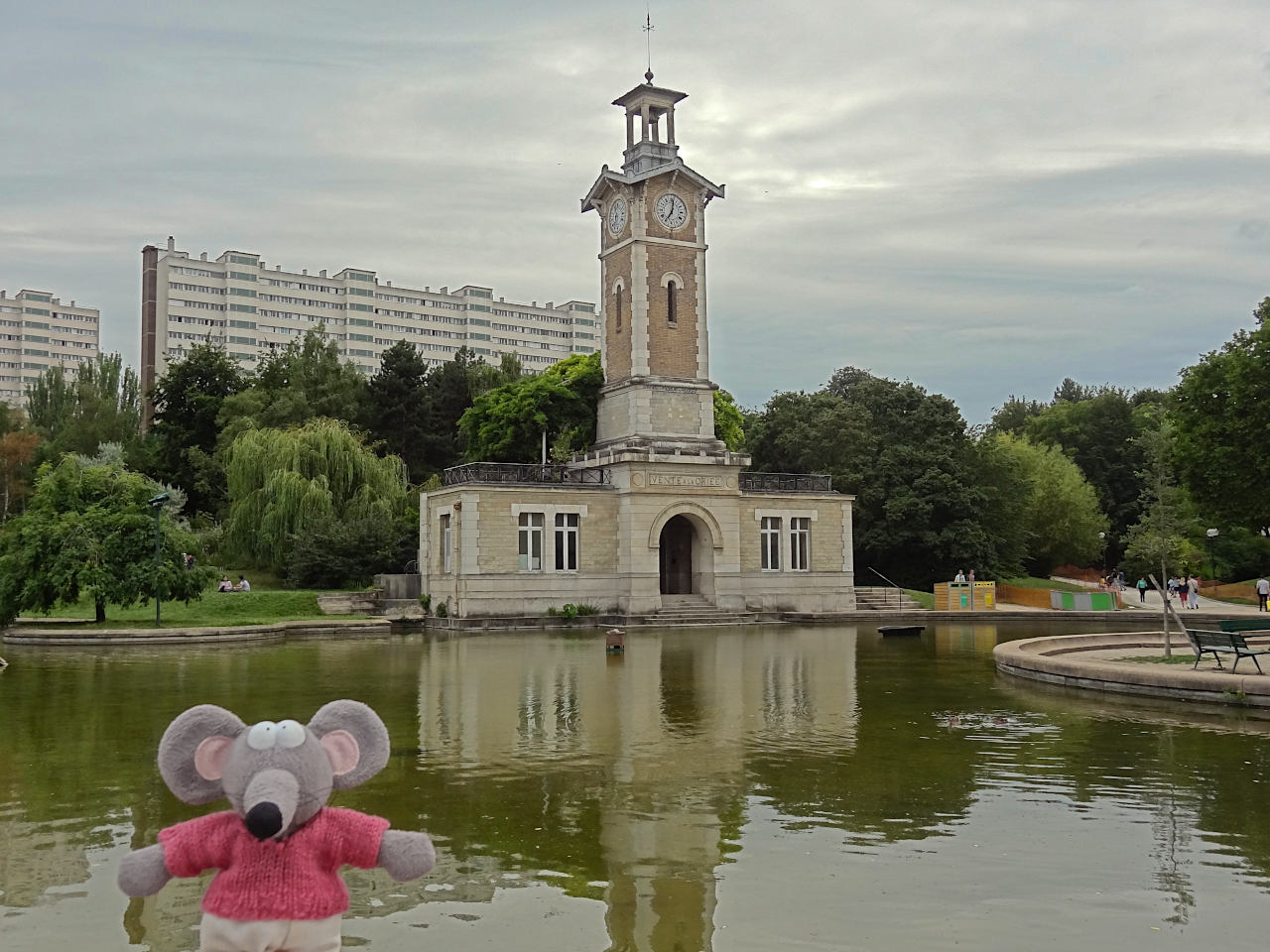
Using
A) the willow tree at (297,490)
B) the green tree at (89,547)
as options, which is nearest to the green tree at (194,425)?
the willow tree at (297,490)

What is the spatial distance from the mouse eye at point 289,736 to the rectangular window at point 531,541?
3296cm

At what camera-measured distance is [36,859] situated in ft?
25.5

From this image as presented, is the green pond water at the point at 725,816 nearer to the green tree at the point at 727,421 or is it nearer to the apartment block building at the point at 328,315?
the green tree at the point at 727,421

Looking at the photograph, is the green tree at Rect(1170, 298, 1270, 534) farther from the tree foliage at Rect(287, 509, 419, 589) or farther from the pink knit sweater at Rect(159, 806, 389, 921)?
the pink knit sweater at Rect(159, 806, 389, 921)

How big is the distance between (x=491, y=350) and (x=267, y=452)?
82078 millimetres

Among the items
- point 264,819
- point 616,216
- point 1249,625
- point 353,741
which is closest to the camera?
point 264,819

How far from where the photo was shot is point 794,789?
9977 millimetres

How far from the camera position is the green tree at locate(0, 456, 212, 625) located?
29203 millimetres

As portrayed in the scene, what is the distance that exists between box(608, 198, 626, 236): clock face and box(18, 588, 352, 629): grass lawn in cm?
1638

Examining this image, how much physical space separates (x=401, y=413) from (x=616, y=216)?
2239 centimetres

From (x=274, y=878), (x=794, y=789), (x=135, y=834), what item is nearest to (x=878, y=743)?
(x=794, y=789)

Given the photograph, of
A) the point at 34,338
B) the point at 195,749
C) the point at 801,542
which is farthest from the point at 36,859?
the point at 34,338

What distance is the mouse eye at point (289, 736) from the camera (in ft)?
13.3

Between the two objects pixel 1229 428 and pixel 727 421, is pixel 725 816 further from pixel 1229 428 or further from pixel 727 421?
pixel 727 421
